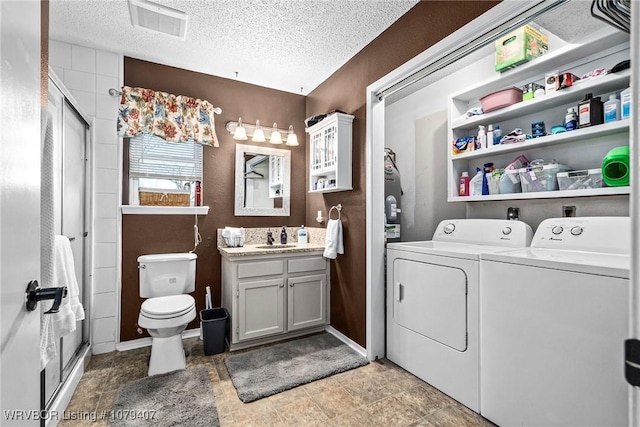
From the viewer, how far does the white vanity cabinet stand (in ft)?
8.48

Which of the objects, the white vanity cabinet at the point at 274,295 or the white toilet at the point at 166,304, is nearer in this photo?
the white toilet at the point at 166,304

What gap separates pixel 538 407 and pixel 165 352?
2309 mm

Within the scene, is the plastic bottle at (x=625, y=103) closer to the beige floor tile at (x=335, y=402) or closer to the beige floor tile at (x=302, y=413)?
the beige floor tile at (x=335, y=402)

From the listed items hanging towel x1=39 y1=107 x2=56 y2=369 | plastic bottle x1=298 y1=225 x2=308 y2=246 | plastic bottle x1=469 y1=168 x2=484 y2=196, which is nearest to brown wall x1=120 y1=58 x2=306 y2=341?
plastic bottle x1=298 y1=225 x2=308 y2=246

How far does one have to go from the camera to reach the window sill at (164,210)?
267 cm

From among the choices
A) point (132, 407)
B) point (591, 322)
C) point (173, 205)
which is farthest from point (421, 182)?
point (132, 407)

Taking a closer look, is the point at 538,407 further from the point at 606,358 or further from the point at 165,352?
the point at 165,352

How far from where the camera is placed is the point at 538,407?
147 centimetres

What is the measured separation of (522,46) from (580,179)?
93cm

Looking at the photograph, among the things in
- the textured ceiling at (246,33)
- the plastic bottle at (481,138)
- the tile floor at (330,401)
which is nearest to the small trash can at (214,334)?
the tile floor at (330,401)

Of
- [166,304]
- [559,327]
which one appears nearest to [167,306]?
[166,304]

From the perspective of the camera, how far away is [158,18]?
2188mm

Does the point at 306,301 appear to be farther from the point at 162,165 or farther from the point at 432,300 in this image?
the point at 162,165

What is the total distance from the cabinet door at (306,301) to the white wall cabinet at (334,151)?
882 millimetres
